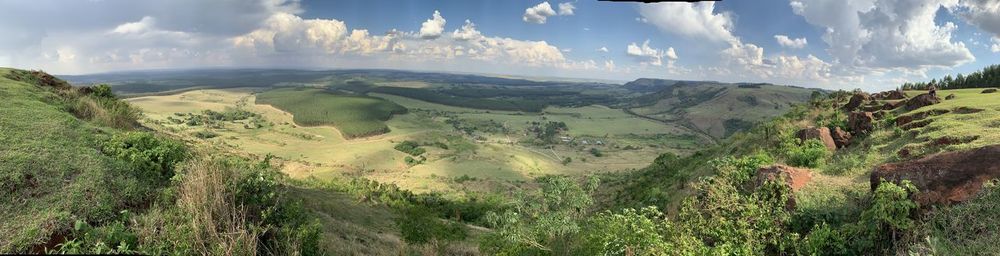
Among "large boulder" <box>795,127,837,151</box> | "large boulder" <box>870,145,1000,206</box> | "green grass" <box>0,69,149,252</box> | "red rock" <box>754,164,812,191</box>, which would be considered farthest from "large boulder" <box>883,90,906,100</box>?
"green grass" <box>0,69,149,252</box>

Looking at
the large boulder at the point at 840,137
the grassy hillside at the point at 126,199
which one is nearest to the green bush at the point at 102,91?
the grassy hillside at the point at 126,199

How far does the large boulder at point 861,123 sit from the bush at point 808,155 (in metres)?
4.65

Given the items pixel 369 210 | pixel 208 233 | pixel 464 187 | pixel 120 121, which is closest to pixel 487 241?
pixel 208 233

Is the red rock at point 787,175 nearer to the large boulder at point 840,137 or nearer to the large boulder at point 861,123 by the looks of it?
the large boulder at point 840,137

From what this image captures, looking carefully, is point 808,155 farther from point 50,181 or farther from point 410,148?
point 410,148

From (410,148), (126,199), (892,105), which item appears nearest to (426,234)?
(126,199)

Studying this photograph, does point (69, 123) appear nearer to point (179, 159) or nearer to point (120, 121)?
point (179, 159)

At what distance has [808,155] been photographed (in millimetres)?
22953

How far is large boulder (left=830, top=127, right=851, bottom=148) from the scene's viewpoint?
2606cm

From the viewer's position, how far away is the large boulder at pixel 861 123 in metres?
26.6

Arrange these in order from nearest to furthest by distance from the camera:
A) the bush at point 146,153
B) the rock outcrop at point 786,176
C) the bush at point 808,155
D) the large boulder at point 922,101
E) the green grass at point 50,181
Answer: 1. the green grass at point 50,181
2. the bush at point 146,153
3. the rock outcrop at point 786,176
4. the bush at point 808,155
5. the large boulder at point 922,101

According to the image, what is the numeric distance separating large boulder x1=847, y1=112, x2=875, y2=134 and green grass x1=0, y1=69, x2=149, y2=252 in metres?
34.3

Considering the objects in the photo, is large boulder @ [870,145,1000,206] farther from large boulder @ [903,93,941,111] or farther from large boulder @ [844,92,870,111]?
large boulder @ [844,92,870,111]

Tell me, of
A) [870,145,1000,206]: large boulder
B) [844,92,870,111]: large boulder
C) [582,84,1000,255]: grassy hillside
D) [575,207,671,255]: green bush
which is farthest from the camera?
[844,92,870,111]: large boulder
